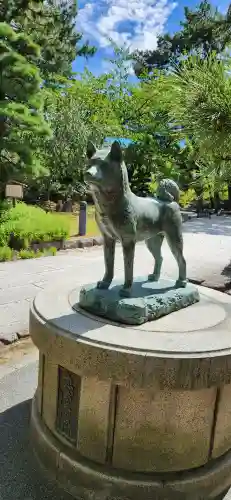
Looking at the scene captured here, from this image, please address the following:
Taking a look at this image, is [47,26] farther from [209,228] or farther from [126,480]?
[126,480]

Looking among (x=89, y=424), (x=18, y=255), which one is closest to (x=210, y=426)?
(x=89, y=424)

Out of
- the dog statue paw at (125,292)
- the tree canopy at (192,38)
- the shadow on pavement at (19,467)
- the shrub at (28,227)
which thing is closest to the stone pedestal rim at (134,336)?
the dog statue paw at (125,292)

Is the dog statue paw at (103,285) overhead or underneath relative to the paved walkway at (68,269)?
overhead

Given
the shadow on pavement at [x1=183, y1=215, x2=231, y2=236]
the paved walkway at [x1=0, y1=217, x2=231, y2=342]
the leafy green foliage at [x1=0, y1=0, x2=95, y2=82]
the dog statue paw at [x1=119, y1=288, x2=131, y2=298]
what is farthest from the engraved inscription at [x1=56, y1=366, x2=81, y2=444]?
the leafy green foliage at [x1=0, y1=0, x2=95, y2=82]

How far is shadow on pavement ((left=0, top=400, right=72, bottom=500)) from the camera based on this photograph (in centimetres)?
163

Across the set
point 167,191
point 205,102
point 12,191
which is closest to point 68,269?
point 205,102

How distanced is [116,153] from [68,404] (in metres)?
1.17

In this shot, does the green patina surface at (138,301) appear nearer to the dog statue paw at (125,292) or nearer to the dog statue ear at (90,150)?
the dog statue paw at (125,292)

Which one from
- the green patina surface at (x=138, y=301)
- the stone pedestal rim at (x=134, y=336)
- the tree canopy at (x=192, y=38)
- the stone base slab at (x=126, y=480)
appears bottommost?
the stone base slab at (x=126, y=480)

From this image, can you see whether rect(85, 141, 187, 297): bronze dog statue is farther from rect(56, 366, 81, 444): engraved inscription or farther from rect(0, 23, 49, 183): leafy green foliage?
rect(0, 23, 49, 183): leafy green foliage

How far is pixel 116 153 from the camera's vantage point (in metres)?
1.55

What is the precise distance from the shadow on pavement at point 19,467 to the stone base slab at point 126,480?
6 centimetres

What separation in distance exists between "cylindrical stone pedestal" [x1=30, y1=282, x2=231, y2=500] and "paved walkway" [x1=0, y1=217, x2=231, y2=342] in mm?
720

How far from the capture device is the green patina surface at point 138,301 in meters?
1.69
